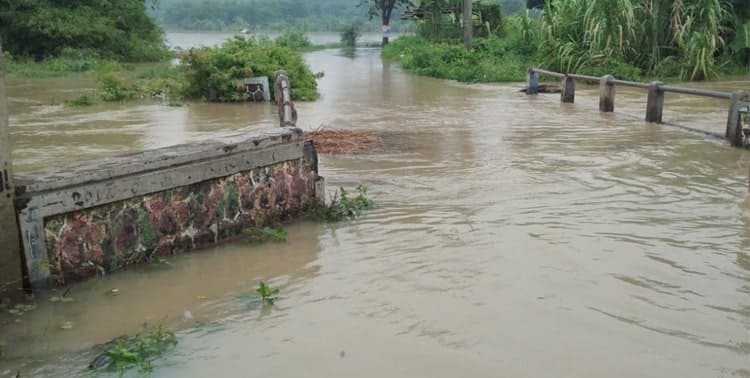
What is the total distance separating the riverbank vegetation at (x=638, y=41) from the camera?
20.4m

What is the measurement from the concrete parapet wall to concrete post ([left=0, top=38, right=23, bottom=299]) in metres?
0.06

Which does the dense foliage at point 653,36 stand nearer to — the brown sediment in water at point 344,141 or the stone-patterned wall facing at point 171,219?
the brown sediment in water at point 344,141

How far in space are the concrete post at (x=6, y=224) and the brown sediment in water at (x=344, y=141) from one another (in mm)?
5392

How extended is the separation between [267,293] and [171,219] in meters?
1.19

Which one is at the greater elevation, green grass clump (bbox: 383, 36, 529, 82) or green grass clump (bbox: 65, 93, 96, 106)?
green grass clump (bbox: 383, 36, 529, 82)

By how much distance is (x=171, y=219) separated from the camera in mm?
5355

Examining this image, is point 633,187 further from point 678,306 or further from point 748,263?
point 678,306

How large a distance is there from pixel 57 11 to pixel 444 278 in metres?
28.3

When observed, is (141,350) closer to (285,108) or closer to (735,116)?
(285,108)

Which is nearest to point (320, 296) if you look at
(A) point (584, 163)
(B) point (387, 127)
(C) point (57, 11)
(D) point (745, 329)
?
(D) point (745, 329)

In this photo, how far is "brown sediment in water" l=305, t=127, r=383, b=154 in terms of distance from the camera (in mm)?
9930

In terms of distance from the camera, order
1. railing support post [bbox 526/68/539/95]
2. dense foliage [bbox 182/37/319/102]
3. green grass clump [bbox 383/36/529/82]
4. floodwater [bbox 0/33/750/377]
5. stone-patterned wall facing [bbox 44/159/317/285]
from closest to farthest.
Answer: floodwater [bbox 0/33/750/377] → stone-patterned wall facing [bbox 44/159/317/285] → dense foliage [bbox 182/37/319/102] → railing support post [bbox 526/68/539/95] → green grass clump [bbox 383/36/529/82]

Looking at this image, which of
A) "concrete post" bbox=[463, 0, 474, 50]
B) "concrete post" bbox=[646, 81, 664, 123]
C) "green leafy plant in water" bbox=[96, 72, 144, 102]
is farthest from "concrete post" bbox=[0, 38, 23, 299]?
"concrete post" bbox=[463, 0, 474, 50]

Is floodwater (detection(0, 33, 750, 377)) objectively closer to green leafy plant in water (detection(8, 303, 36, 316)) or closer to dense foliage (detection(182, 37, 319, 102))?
green leafy plant in water (detection(8, 303, 36, 316))
